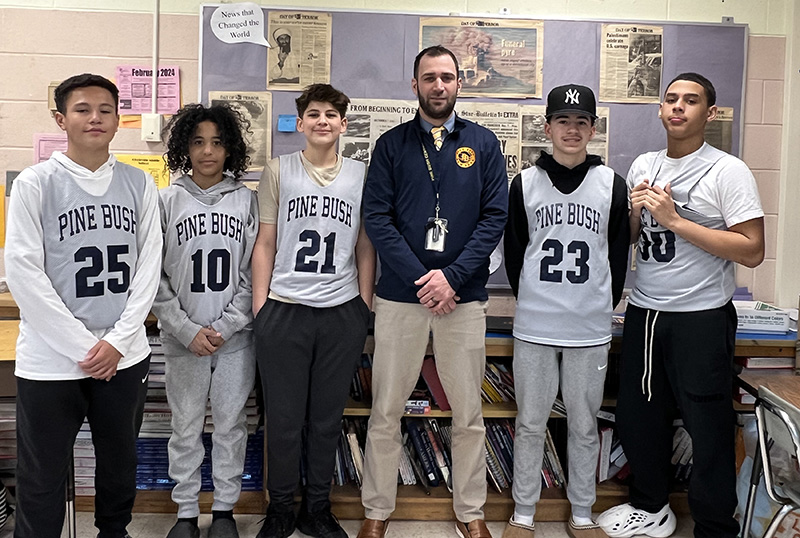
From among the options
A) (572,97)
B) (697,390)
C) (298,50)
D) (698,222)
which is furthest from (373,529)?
(298,50)

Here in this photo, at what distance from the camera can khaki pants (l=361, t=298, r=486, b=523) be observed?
2.23m

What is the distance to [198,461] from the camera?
7.32 ft

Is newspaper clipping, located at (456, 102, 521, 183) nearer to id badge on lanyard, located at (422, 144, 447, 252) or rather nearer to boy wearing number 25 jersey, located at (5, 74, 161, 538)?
id badge on lanyard, located at (422, 144, 447, 252)

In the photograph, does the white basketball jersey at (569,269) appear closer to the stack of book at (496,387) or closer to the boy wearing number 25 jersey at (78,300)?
the stack of book at (496,387)

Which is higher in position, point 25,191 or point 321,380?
point 25,191

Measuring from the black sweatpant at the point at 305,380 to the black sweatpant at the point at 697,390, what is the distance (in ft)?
3.21

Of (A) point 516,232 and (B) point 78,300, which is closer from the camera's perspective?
(B) point 78,300

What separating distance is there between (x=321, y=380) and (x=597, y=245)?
40.9 inches

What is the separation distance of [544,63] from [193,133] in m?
1.54

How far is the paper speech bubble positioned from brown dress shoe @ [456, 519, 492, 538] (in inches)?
82.9

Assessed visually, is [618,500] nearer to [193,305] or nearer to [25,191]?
[193,305]

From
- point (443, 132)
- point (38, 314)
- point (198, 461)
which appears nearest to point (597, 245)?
point (443, 132)

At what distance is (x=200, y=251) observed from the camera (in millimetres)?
2170

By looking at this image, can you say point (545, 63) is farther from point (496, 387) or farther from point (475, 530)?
point (475, 530)
